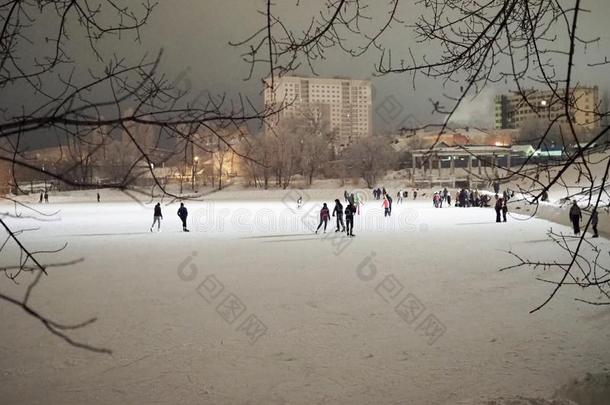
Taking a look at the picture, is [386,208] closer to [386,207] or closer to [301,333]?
[386,207]

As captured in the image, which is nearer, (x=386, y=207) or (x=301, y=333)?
(x=301, y=333)

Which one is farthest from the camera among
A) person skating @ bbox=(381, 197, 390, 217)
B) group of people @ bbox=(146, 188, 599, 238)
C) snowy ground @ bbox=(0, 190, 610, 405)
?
person skating @ bbox=(381, 197, 390, 217)

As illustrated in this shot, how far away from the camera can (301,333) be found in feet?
21.6

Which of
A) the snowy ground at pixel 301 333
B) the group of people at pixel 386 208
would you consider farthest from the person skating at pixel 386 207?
the snowy ground at pixel 301 333

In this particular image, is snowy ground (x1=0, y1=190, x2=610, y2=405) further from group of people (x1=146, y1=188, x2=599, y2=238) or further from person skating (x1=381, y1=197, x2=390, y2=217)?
person skating (x1=381, y1=197, x2=390, y2=217)

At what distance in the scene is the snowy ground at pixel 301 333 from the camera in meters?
4.91

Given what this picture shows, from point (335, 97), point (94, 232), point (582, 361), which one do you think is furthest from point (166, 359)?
point (335, 97)

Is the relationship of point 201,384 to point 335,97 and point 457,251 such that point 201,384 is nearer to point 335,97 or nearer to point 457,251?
point 457,251

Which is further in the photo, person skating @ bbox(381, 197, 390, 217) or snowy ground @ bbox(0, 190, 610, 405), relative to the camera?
person skating @ bbox(381, 197, 390, 217)

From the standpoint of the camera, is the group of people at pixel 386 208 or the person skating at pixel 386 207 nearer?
the group of people at pixel 386 208

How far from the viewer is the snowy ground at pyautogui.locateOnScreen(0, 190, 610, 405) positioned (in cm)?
491

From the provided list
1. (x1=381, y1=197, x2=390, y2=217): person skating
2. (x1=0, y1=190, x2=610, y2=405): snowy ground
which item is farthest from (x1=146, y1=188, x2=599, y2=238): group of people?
(x1=0, y1=190, x2=610, y2=405): snowy ground

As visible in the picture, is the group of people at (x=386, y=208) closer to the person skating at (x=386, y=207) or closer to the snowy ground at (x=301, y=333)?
the person skating at (x=386, y=207)

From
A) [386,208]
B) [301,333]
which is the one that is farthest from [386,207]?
[301,333]
